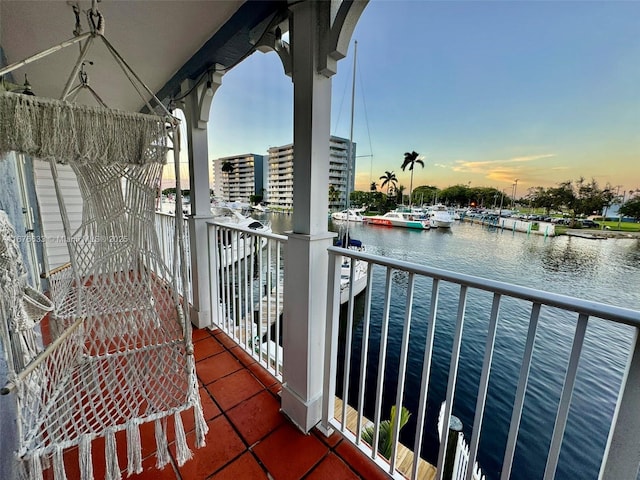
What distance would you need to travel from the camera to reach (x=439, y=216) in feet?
19.9

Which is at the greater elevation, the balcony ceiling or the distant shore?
the balcony ceiling

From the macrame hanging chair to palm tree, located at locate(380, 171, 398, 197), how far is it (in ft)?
20.4

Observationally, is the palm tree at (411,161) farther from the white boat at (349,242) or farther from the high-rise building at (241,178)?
the high-rise building at (241,178)

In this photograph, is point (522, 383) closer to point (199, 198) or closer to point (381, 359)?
point (381, 359)

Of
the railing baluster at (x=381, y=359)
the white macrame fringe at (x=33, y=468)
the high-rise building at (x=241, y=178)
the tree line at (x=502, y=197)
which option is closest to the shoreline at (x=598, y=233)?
the tree line at (x=502, y=197)

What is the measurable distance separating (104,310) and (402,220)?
6282 millimetres

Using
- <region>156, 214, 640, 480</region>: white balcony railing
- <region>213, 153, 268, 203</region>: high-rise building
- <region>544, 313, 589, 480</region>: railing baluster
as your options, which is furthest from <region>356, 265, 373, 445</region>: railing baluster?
<region>213, 153, 268, 203</region>: high-rise building

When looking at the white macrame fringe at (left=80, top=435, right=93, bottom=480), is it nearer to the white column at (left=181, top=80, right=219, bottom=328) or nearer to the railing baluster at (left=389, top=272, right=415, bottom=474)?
the railing baluster at (left=389, top=272, right=415, bottom=474)

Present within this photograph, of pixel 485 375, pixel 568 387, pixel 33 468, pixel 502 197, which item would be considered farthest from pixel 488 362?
pixel 502 197

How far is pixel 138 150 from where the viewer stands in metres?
1.17

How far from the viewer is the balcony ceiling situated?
1.56m

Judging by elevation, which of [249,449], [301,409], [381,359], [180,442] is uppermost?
[381,359]

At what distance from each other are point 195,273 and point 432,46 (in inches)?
222

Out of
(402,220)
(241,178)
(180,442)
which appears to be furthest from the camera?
(241,178)
